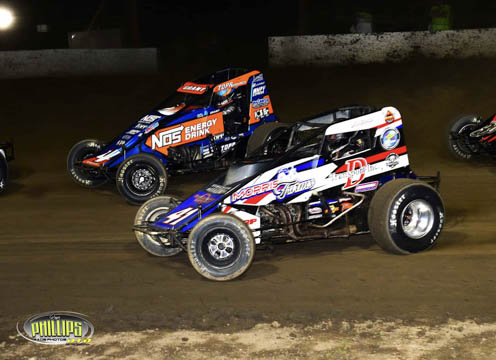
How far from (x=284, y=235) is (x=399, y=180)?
1276mm

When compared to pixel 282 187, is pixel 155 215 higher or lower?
lower

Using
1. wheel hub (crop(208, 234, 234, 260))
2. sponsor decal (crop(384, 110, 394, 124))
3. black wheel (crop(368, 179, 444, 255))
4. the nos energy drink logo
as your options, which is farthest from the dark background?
the nos energy drink logo

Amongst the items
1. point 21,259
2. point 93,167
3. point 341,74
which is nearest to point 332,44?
point 341,74

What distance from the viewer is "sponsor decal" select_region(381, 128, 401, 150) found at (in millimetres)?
7074

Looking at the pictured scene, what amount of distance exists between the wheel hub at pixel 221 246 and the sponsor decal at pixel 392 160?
1.97 m

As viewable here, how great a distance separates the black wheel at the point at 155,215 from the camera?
7.04 m

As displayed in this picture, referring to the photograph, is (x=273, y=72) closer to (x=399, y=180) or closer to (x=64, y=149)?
(x=64, y=149)

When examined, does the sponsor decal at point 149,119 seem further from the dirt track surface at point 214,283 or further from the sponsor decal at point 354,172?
the sponsor decal at point 354,172

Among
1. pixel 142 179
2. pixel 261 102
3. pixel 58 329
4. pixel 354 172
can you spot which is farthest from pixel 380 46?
pixel 58 329

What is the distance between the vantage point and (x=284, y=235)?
22.4ft

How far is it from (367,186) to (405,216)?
0.52 m

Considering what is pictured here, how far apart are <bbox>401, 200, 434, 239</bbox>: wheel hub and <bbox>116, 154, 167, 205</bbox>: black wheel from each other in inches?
158

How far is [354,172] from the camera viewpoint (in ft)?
22.9

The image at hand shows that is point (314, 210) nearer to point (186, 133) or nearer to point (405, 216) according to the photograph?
point (405, 216)
